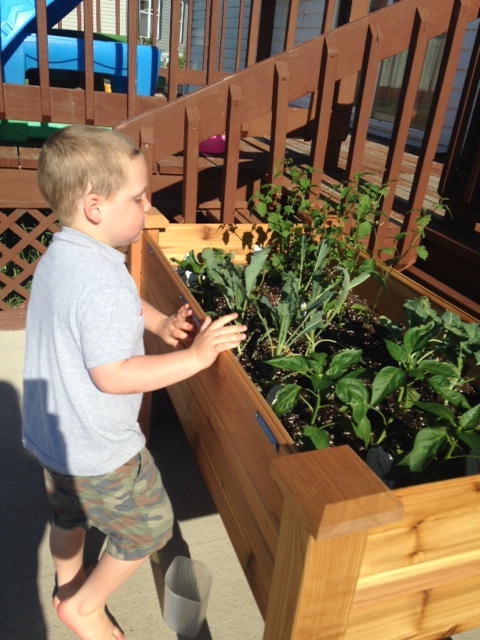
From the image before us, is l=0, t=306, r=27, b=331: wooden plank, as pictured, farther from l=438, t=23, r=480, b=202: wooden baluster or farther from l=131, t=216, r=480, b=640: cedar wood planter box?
l=438, t=23, r=480, b=202: wooden baluster

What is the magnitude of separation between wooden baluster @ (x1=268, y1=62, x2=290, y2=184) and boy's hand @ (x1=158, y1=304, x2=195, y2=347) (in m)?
1.24

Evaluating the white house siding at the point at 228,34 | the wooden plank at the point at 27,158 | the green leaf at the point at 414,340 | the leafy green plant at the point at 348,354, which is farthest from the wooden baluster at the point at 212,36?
the white house siding at the point at 228,34

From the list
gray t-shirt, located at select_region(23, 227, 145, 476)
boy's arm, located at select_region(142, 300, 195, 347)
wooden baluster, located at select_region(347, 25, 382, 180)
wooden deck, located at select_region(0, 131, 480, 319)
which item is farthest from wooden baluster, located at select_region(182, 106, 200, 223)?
gray t-shirt, located at select_region(23, 227, 145, 476)

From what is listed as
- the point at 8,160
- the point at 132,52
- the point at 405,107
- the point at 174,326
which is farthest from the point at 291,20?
the point at 174,326

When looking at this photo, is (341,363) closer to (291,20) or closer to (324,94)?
(324,94)

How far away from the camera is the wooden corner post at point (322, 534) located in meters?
0.85

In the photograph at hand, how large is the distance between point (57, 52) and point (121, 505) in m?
4.19

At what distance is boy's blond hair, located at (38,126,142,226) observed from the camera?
4.46 ft

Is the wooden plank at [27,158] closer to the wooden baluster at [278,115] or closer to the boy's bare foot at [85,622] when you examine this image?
the wooden baluster at [278,115]

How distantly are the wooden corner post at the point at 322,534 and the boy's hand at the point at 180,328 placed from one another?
82cm

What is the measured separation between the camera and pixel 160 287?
224 centimetres

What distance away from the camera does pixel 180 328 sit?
174 cm

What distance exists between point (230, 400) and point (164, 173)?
2567mm

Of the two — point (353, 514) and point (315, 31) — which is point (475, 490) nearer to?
point (353, 514)
